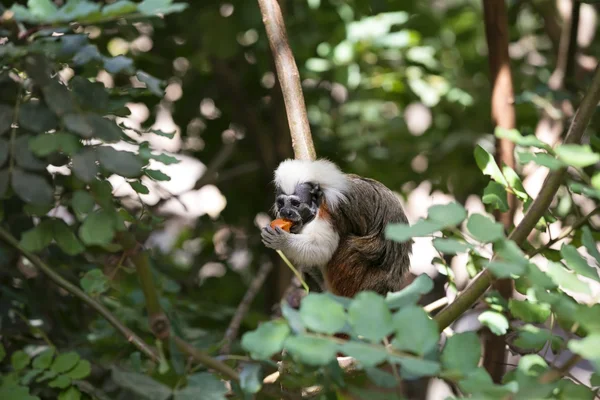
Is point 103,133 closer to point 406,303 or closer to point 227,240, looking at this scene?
point 406,303

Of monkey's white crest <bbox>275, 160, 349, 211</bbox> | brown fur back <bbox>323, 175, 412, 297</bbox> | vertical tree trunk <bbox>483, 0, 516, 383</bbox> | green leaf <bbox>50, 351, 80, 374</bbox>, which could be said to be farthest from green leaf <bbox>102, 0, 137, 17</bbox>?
vertical tree trunk <bbox>483, 0, 516, 383</bbox>

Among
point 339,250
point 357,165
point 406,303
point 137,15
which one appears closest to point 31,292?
point 339,250

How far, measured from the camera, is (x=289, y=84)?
5.44 ft

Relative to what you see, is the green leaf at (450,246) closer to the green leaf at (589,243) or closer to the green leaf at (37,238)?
the green leaf at (589,243)

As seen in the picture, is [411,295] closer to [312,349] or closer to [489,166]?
[312,349]

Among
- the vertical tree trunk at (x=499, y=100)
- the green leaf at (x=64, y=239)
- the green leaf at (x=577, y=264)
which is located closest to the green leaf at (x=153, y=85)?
the green leaf at (x=64, y=239)

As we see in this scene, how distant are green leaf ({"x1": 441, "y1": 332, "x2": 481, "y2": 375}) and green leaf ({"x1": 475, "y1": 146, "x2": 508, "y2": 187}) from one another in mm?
490

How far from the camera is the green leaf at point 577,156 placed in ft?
3.06

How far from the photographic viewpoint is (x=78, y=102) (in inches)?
45.3

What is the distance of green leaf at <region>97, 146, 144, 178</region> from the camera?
1.10 metres

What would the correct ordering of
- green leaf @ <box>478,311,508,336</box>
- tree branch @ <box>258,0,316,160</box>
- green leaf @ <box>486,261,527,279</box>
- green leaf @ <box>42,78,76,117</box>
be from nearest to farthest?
green leaf @ <box>486,261,527,279</box> < green leaf @ <box>42,78,76,117</box> < green leaf @ <box>478,311,508,336</box> < tree branch @ <box>258,0,316,160</box>

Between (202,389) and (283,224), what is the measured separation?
875 millimetres

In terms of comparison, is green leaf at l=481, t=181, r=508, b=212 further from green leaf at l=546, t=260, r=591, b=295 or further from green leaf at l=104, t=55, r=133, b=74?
green leaf at l=104, t=55, r=133, b=74

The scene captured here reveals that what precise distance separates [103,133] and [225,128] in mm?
1821
